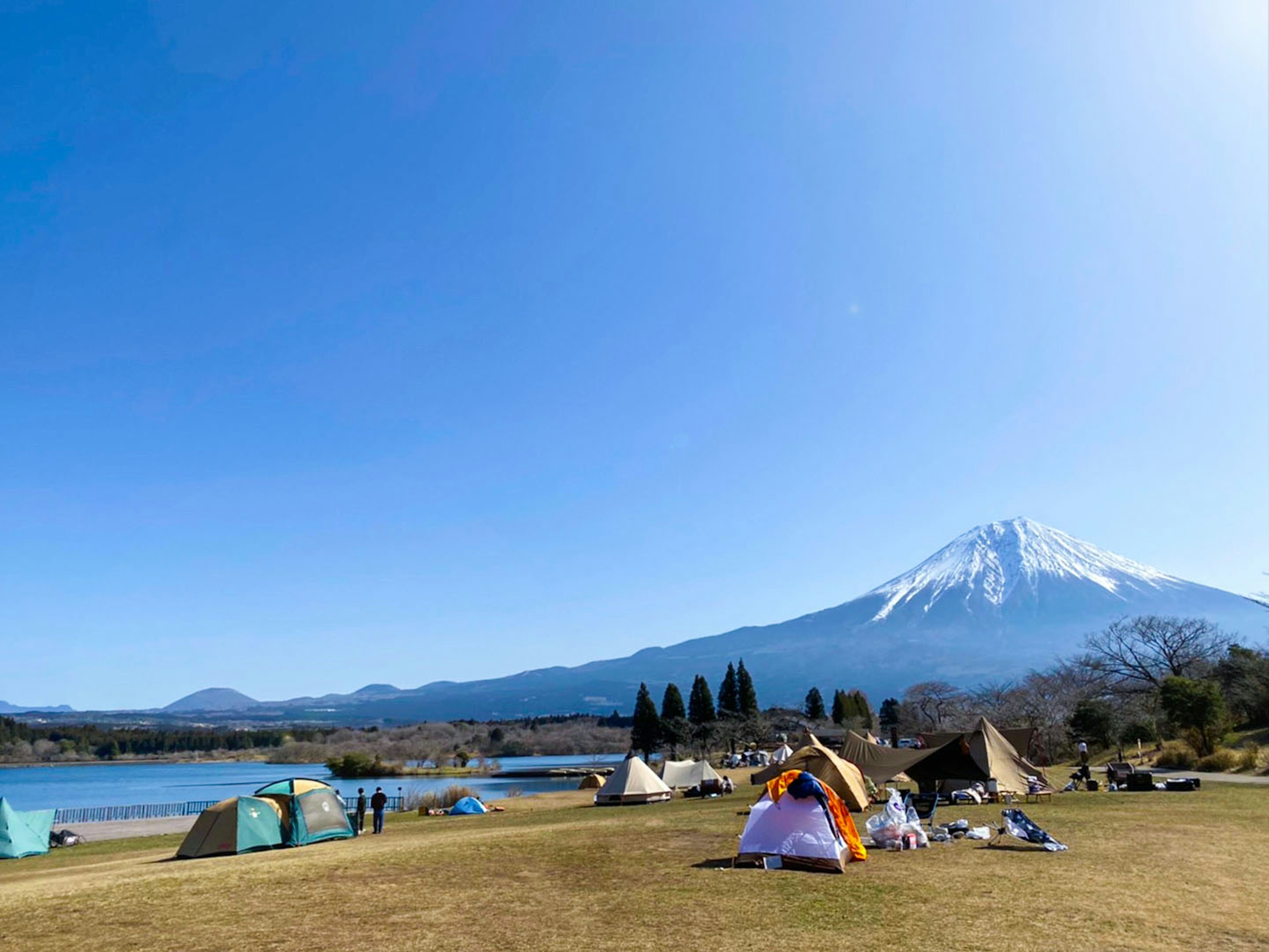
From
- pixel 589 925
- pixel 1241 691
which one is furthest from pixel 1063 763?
pixel 589 925

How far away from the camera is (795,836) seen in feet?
40.1

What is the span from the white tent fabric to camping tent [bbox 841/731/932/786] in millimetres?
10846

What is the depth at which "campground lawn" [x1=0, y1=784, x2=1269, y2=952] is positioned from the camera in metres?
8.52

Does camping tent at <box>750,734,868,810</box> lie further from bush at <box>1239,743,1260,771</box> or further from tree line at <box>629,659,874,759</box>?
tree line at <box>629,659,874,759</box>

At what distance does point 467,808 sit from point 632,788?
18.9 ft

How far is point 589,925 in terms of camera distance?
29.9ft

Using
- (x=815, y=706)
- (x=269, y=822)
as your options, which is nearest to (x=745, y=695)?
Answer: (x=815, y=706)

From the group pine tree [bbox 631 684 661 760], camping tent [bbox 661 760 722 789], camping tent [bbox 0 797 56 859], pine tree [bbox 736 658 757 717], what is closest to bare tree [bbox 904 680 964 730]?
pine tree [bbox 736 658 757 717]

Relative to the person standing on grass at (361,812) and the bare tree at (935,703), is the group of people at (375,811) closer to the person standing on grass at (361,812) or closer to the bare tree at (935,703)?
the person standing on grass at (361,812)

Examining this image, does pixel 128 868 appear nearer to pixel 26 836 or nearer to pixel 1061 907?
pixel 26 836

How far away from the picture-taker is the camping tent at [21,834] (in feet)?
77.4

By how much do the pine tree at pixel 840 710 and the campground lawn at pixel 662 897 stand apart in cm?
7111

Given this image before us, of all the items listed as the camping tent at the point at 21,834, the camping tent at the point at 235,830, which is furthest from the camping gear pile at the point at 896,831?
the camping tent at the point at 21,834

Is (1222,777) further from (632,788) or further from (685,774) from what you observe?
(632,788)
